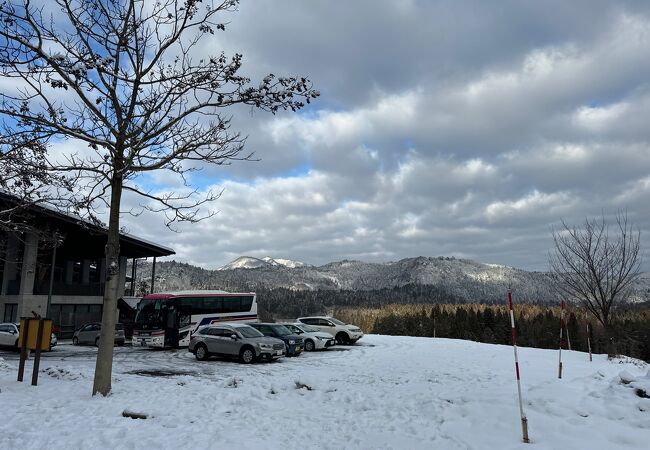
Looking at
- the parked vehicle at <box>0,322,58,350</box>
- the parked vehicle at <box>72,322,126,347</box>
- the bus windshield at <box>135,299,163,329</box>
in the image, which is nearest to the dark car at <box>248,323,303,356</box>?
the bus windshield at <box>135,299,163,329</box>

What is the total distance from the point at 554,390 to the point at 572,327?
2527 inches

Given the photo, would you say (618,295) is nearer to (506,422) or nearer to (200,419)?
(506,422)

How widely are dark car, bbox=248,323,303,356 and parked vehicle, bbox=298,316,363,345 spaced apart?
4.94m

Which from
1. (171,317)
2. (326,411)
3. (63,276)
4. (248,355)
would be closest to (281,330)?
(248,355)

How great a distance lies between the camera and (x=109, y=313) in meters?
10.8

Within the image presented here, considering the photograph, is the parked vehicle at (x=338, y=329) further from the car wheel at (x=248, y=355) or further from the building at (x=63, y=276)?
the building at (x=63, y=276)

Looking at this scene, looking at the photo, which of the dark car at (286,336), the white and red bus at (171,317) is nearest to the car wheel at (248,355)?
the dark car at (286,336)

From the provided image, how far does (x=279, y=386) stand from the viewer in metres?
12.6

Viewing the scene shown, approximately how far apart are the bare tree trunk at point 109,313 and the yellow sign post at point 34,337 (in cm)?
251

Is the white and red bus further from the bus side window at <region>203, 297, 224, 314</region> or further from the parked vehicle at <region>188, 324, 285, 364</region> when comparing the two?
the parked vehicle at <region>188, 324, 285, 364</region>

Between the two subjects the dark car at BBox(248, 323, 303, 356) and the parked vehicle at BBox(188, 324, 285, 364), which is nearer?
the parked vehicle at BBox(188, 324, 285, 364)

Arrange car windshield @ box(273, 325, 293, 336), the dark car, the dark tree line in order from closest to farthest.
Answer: the dark car, car windshield @ box(273, 325, 293, 336), the dark tree line

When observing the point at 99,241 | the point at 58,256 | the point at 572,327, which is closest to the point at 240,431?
the point at 99,241

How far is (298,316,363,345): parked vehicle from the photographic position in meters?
28.6
